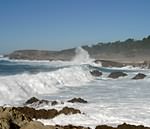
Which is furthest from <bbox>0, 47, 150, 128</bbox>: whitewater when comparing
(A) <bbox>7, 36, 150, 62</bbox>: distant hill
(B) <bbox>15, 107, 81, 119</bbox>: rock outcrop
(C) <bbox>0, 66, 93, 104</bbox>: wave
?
(A) <bbox>7, 36, 150, 62</bbox>: distant hill

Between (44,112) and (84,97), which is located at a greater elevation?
(44,112)

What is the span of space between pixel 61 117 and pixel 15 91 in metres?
10.3

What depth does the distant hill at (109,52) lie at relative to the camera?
120 metres

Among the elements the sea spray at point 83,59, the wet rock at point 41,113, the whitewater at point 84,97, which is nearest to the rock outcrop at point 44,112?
the wet rock at point 41,113

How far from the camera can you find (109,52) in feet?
434

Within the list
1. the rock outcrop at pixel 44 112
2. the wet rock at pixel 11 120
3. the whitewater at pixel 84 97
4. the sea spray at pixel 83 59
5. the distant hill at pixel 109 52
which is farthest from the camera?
the distant hill at pixel 109 52

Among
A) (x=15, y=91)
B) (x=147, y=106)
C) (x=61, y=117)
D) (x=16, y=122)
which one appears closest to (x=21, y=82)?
(x=15, y=91)

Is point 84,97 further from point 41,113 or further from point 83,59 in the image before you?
point 83,59

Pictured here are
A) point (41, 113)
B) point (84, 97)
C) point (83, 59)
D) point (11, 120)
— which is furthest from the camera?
point (83, 59)

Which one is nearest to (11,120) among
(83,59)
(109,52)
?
(83,59)

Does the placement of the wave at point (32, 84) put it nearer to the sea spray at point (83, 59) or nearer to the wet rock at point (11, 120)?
the wet rock at point (11, 120)

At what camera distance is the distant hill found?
4705 inches

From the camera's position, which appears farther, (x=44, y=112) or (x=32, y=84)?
(x=32, y=84)

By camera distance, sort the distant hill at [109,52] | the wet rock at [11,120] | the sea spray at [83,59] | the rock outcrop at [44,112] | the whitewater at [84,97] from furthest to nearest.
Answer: the distant hill at [109,52]
the sea spray at [83,59]
the rock outcrop at [44,112]
the whitewater at [84,97]
the wet rock at [11,120]
